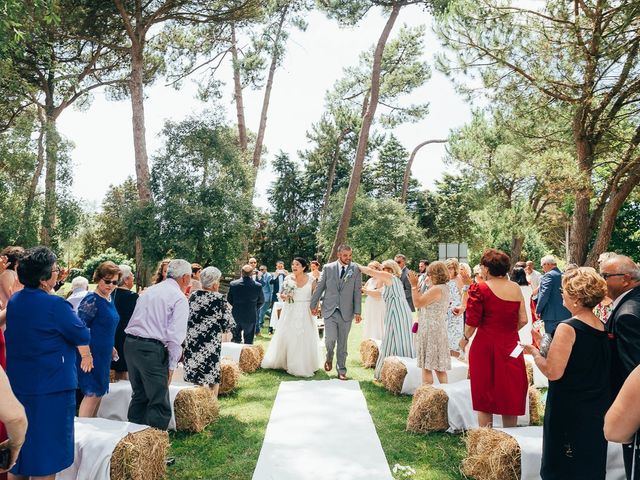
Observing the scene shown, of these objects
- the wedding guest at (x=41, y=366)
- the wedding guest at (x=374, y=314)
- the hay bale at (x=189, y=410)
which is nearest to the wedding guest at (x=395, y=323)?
the wedding guest at (x=374, y=314)

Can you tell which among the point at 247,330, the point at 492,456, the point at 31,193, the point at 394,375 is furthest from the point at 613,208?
the point at 31,193

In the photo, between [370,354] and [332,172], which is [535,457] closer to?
[370,354]

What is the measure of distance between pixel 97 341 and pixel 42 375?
1.49 metres

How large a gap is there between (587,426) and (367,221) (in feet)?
111

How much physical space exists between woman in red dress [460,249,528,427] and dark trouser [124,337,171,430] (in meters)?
2.89

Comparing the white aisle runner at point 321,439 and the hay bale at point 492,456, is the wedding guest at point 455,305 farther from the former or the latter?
the hay bale at point 492,456

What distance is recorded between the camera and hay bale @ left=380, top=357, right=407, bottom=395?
281 inches

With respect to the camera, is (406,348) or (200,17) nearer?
(406,348)

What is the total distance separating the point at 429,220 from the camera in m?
47.3

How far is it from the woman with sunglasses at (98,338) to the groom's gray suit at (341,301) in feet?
12.9

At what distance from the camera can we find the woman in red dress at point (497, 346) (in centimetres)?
469

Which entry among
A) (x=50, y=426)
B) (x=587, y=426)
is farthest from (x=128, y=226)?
(x=587, y=426)

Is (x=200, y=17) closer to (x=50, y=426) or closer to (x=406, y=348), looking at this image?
(x=406, y=348)

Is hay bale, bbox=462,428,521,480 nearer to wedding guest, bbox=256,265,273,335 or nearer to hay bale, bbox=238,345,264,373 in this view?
hay bale, bbox=238,345,264,373
